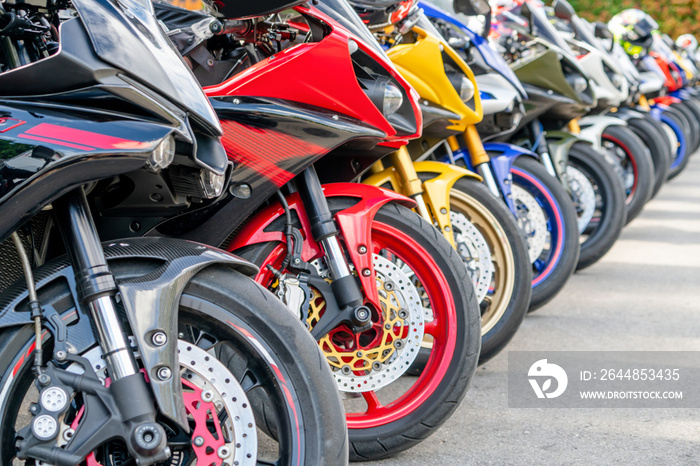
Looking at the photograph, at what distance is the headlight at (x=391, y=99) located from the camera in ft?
8.97

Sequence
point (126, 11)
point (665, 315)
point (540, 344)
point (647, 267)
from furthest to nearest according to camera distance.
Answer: point (647, 267), point (665, 315), point (540, 344), point (126, 11)

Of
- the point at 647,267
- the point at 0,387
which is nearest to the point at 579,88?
the point at 647,267

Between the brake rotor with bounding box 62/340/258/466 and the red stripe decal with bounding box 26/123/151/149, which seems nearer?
the red stripe decal with bounding box 26/123/151/149

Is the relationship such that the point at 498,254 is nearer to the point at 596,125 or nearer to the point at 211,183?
the point at 211,183

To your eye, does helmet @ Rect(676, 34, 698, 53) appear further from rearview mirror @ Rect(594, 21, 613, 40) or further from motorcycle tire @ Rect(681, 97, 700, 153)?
rearview mirror @ Rect(594, 21, 613, 40)

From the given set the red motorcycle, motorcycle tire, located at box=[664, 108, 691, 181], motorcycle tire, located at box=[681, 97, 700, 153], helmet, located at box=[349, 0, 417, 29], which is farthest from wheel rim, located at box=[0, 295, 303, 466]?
motorcycle tire, located at box=[681, 97, 700, 153]

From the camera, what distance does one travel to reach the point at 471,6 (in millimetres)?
3922

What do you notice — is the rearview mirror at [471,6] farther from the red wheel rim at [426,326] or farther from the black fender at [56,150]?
the black fender at [56,150]

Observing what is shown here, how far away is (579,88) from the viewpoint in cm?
524

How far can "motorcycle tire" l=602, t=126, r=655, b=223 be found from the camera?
6832 millimetres

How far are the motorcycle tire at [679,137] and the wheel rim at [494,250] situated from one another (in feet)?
23.5

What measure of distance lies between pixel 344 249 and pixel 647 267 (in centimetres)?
435

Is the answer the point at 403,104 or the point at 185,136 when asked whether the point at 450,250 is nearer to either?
the point at 403,104

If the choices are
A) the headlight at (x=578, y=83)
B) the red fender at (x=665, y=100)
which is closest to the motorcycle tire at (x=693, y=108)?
the red fender at (x=665, y=100)
